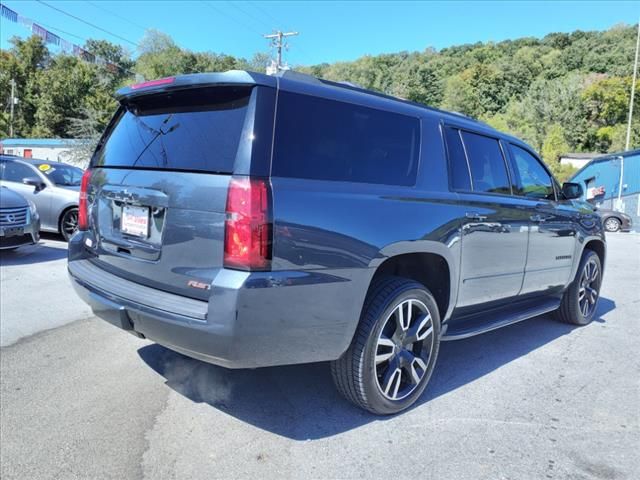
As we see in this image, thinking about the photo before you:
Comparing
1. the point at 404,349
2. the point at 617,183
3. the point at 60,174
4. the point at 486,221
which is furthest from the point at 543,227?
the point at 617,183

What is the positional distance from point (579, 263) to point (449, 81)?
7916cm

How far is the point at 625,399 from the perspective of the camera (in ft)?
11.1

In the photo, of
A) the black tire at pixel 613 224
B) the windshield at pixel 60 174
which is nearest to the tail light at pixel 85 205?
the windshield at pixel 60 174

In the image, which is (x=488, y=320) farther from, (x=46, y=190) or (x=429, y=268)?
(x=46, y=190)

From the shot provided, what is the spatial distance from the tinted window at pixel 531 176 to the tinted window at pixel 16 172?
8856 mm

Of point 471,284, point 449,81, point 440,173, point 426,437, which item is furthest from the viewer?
point 449,81

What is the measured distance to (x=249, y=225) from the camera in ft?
7.30

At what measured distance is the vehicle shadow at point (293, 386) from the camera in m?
2.89

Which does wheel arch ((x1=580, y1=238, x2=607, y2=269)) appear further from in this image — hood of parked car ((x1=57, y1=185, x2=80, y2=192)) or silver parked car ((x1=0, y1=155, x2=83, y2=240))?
hood of parked car ((x1=57, y1=185, x2=80, y2=192))

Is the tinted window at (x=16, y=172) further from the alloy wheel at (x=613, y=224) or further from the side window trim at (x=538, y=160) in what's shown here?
the alloy wheel at (x=613, y=224)

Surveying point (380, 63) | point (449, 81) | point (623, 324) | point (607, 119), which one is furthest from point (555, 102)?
point (623, 324)

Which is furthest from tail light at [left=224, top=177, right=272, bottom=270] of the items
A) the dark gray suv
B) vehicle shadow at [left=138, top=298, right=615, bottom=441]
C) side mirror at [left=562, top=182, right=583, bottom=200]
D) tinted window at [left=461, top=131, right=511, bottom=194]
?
side mirror at [left=562, top=182, right=583, bottom=200]

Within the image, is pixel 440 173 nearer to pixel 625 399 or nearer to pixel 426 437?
pixel 426 437

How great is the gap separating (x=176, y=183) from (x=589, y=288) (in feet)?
15.8
